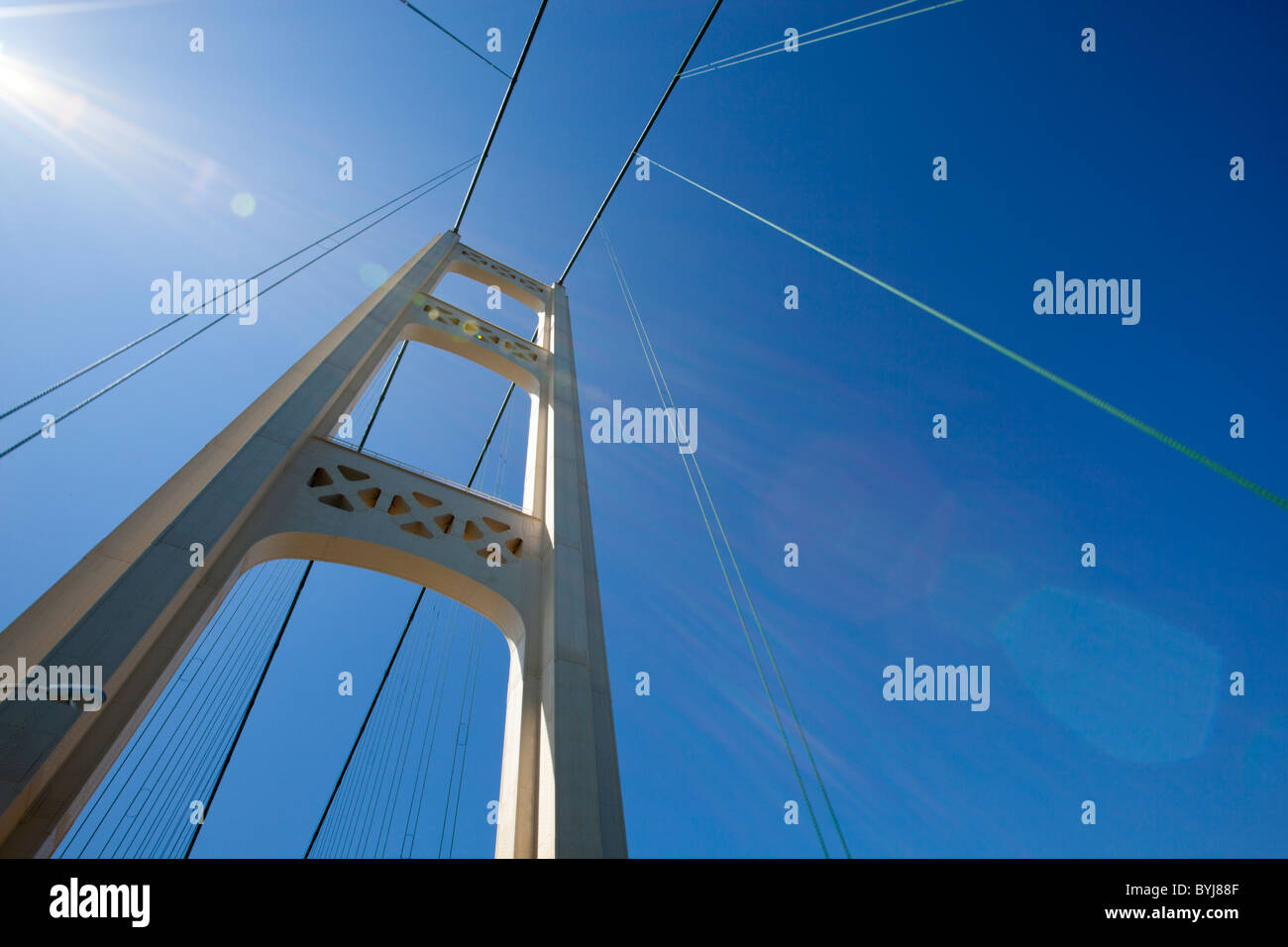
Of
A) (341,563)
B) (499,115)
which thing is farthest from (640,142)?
(341,563)

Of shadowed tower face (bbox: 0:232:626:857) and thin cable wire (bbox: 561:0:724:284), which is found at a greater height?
thin cable wire (bbox: 561:0:724:284)

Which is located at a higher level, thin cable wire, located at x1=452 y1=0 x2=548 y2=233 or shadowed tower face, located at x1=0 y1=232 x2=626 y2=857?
thin cable wire, located at x1=452 y1=0 x2=548 y2=233

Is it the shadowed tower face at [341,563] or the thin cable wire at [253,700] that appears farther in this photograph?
the thin cable wire at [253,700]

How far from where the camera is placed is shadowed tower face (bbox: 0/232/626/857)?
328 centimetres

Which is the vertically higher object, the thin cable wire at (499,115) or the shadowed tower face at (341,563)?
the thin cable wire at (499,115)

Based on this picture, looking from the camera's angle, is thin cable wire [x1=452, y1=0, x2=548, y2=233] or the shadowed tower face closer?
the shadowed tower face

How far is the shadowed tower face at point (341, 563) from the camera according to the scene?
10.8 feet

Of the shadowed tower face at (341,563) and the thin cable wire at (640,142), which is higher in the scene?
the thin cable wire at (640,142)

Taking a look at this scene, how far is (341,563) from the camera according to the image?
18.3ft

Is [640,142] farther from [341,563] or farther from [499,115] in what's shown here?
[341,563]
